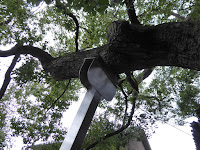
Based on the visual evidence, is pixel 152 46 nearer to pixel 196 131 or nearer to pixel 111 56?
pixel 111 56

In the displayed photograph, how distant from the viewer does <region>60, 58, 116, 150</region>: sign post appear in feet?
5.74

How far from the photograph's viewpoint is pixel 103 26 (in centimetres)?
719

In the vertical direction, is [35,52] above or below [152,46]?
above

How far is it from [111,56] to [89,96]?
0.93 m

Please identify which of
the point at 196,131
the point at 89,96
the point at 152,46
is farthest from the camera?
the point at 196,131

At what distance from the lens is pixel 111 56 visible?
267cm

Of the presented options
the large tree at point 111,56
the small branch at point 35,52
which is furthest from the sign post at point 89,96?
the small branch at point 35,52

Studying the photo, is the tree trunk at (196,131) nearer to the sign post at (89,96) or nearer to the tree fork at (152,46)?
the tree fork at (152,46)

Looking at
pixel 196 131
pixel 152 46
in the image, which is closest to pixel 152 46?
pixel 152 46

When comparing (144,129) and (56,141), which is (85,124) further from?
(144,129)

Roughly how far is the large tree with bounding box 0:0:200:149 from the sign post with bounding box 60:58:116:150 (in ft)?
1.03

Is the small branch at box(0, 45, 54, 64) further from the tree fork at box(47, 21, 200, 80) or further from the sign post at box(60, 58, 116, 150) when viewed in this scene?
the sign post at box(60, 58, 116, 150)

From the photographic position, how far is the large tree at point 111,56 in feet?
7.97

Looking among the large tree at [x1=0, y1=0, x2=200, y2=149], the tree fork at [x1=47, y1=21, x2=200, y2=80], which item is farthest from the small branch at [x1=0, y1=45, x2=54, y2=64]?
the tree fork at [x1=47, y1=21, x2=200, y2=80]
